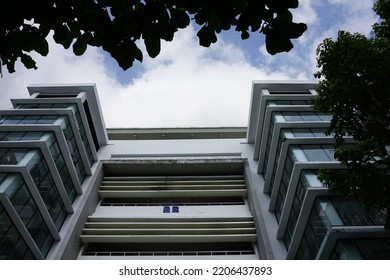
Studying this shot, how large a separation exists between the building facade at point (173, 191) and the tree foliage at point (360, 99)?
211 inches

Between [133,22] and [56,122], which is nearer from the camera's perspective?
[133,22]

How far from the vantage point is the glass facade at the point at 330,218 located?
14.6 meters

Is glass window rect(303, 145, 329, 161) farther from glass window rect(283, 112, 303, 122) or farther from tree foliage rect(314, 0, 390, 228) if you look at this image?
tree foliage rect(314, 0, 390, 228)

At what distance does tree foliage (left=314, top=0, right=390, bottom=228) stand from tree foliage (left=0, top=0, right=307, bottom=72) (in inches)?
234

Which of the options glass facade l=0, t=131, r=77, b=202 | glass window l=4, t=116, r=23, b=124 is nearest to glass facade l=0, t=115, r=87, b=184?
glass window l=4, t=116, r=23, b=124

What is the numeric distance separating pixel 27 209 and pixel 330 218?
48.2 feet

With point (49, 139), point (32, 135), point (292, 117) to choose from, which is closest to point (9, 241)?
point (49, 139)

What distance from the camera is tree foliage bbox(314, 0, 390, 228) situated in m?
9.03

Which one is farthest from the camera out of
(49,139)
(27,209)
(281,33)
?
(49,139)

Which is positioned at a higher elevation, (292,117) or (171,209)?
(292,117)

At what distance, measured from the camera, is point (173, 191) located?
2725 centimetres

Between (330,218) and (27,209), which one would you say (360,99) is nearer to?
(330,218)
